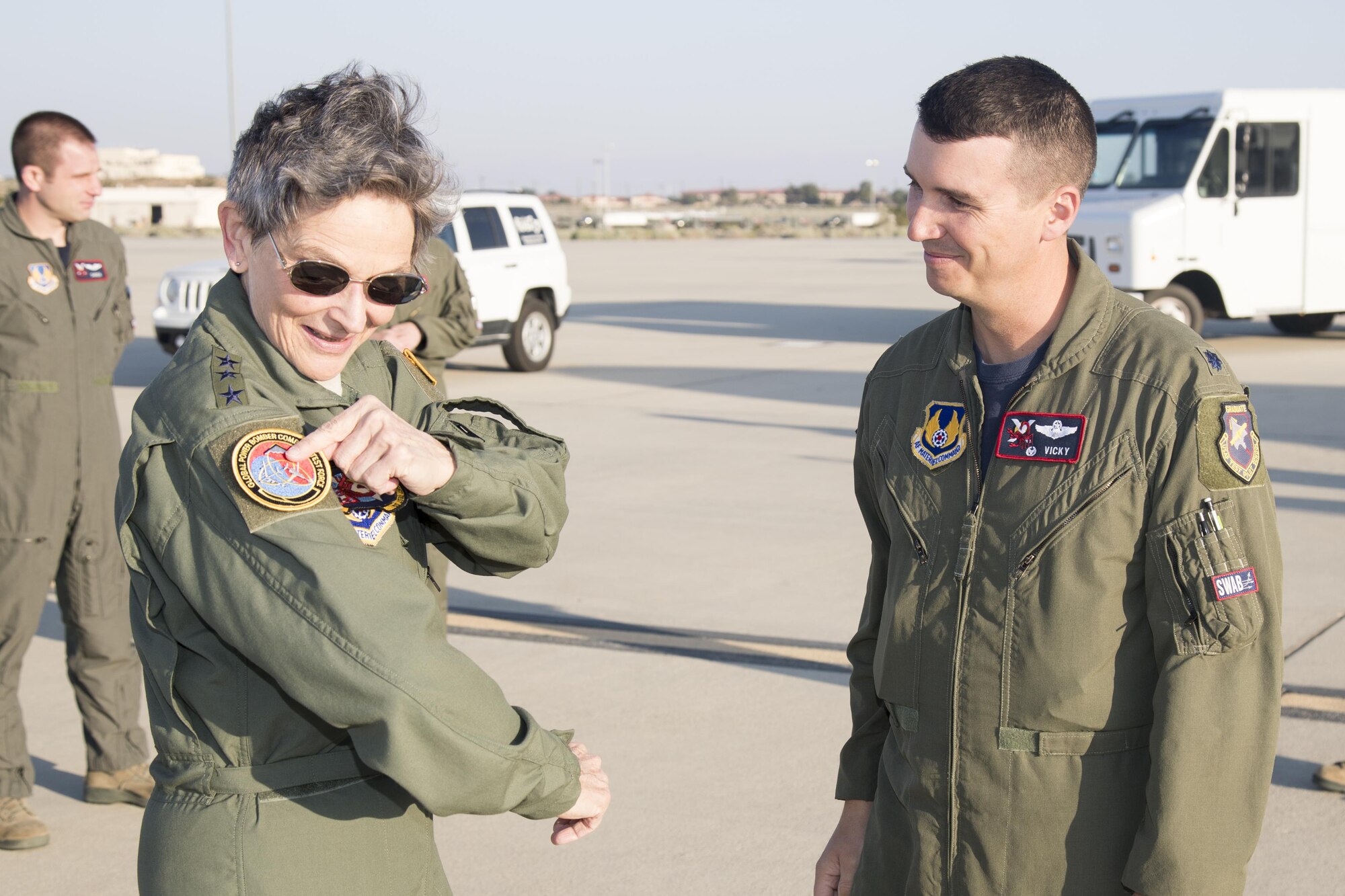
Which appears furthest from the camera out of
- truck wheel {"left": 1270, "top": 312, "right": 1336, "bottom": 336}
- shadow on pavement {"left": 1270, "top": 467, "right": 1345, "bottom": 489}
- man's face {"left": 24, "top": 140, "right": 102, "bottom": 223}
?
truck wheel {"left": 1270, "top": 312, "right": 1336, "bottom": 336}

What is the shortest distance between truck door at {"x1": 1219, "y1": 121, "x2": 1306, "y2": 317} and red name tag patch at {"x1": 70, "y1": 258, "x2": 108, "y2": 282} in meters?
14.0

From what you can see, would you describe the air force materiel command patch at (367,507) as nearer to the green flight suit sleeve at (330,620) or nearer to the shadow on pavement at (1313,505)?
the green flight suit sleeve at (330,620)

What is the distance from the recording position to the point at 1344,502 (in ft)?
28.4

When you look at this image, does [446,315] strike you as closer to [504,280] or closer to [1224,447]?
[1224,447]

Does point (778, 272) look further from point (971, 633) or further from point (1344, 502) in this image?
point (971, 633)

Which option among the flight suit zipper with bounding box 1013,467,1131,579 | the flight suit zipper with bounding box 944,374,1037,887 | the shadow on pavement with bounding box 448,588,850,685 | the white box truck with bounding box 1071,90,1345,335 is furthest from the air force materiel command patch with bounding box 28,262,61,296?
the white box truck with bounding box 1071,90,1345,335

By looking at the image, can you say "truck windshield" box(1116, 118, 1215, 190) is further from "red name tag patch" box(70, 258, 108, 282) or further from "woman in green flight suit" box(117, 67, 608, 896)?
"woman in green flight suit" box(117, 67, 608, 896)

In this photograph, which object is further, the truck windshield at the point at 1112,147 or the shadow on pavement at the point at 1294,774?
the truck windshield at the point at 1112,147

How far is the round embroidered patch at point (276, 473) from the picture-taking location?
1.69m

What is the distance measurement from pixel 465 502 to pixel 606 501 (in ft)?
23.5

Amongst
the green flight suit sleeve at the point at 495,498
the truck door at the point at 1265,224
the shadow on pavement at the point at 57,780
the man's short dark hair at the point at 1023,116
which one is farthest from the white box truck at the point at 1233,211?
the green flight suit sleeve at the point at 495,498

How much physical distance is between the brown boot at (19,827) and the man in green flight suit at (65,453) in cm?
14

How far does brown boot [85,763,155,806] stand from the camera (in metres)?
4.79

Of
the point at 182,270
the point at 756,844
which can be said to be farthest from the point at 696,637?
the point at 182,270
